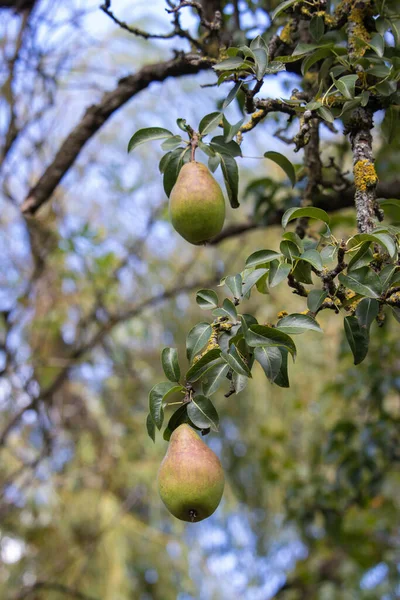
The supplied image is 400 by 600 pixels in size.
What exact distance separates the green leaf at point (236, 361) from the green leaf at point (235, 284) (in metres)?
0.06

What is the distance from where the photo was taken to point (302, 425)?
310 centimetres

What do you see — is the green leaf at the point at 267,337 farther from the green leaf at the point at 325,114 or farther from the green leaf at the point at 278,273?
the green leaf at the point at 325,114

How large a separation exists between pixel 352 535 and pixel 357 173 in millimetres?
1662

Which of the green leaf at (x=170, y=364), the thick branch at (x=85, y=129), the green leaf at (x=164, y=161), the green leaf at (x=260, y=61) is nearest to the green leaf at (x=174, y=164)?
the green leaf at (x=164, y=161)

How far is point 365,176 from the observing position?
2.36 feet

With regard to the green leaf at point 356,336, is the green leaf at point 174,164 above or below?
above

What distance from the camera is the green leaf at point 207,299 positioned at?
708 millimetres

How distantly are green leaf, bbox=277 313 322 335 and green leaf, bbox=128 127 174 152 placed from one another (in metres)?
0.29

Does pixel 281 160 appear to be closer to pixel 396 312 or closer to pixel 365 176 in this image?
pixel 365 176

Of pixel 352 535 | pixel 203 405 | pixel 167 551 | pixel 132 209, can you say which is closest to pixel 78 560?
pixel 167 551

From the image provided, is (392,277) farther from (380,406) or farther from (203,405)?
(380,406)

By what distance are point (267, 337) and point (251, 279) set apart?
0.07 metres

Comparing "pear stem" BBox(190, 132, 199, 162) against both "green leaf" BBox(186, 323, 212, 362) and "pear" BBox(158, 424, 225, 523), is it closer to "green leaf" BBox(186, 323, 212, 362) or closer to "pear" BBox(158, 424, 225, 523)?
"green leaf" BBox(186, 323, 212, 362)

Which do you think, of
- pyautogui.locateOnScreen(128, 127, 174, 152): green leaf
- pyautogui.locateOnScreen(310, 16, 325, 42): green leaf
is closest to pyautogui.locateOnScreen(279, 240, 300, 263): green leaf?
pyautogui.locateOnScreen(128, 127, 174, 152): green leaf
